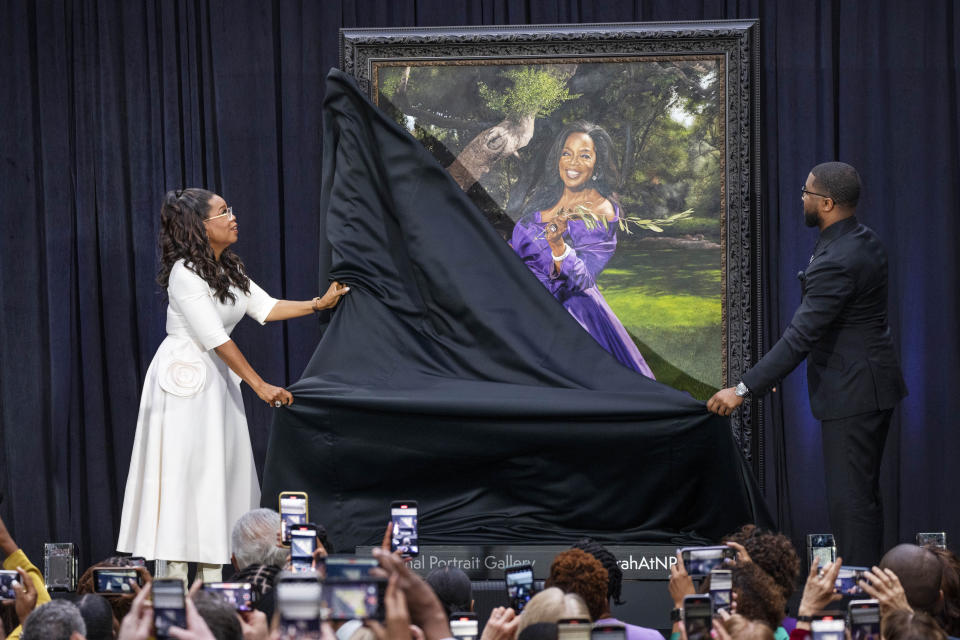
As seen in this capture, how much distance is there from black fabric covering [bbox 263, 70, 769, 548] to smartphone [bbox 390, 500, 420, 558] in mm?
1162

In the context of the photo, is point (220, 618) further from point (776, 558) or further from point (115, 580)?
point (776, 558)

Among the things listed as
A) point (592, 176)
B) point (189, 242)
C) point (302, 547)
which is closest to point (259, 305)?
point (189, 242)

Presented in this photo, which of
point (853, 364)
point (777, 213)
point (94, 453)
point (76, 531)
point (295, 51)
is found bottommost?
Answer: point (76, 531)

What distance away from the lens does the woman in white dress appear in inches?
176

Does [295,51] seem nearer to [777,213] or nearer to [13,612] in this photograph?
[777,213]

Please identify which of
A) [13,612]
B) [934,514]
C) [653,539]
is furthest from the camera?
[934,514]

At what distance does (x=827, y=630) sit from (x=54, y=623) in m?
1.41

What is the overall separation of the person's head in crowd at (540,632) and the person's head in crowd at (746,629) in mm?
323

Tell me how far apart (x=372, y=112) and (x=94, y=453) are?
2.38 meters

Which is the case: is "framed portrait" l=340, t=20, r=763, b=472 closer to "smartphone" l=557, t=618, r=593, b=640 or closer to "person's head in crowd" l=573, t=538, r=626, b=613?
"person's head in crowd" l=573, t=538, r=626, b=613

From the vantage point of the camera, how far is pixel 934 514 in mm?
5598

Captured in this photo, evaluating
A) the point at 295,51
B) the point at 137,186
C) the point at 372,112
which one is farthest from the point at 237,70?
the point at 372,112

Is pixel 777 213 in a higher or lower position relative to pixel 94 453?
higher

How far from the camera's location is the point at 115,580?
266cm
